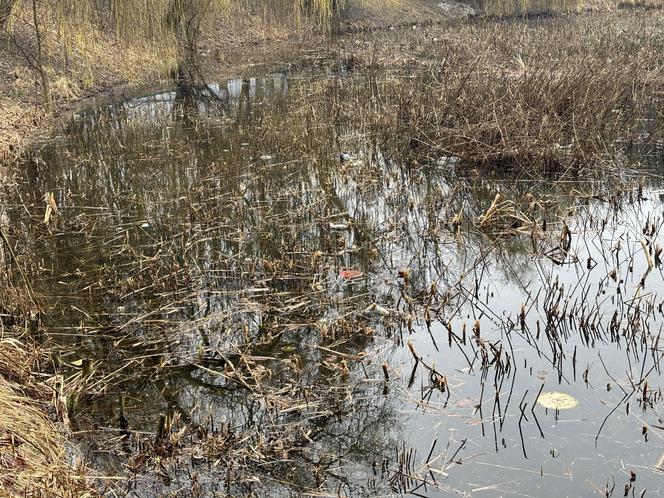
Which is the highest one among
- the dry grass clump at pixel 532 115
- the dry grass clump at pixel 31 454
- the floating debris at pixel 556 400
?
the dry grass clump at pixel 532 115

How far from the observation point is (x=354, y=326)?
16.1ft

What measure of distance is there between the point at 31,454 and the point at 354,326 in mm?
2205

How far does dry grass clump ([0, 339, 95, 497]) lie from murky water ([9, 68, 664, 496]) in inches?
9.0

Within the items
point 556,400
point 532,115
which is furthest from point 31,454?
point 532,115

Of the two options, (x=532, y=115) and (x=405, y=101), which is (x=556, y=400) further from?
(x=405, y=101)

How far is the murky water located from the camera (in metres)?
3.60

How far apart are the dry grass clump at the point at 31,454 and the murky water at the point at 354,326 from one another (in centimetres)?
23

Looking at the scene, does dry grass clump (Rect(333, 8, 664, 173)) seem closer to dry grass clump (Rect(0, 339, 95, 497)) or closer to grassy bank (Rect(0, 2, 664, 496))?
grassy bank (Rect(0, 2, 664, 496))

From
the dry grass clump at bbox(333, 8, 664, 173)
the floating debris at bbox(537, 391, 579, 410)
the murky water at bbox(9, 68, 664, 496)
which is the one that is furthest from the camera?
the dry grass clump at bbox(333, 8, 664, 173)

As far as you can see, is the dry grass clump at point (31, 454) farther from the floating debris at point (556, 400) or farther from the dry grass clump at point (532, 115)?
the dry grass clump at point (532, 115)

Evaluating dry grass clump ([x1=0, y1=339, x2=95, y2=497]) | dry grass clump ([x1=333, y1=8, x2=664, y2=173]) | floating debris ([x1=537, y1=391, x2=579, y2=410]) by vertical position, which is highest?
dry grass clump ([x1=333, y1=8, x2=664, y2=173])

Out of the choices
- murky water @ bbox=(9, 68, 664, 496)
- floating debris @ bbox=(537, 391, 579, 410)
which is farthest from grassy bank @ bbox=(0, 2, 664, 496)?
floating debris @ bbox=(537, 391, 579, 410)

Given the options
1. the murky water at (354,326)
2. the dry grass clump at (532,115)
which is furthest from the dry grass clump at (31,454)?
the dry grass clump at (532,115)

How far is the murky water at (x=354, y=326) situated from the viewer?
360 centimetres
